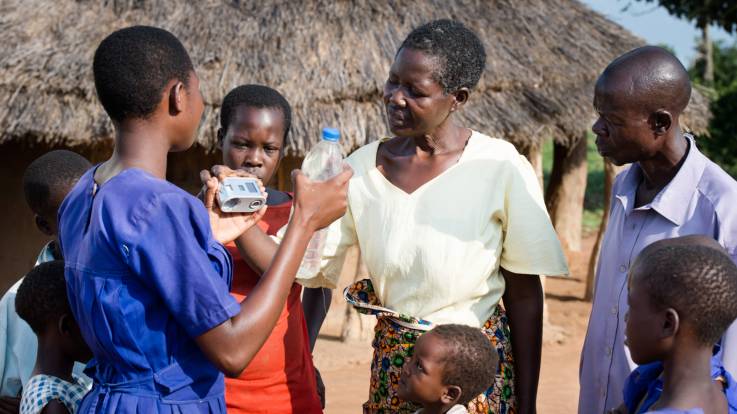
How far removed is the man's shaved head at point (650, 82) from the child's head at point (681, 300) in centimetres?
55

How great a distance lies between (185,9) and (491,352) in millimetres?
5617

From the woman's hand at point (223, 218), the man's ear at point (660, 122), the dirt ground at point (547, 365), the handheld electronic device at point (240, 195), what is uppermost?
the man's ear at point (660, 122)

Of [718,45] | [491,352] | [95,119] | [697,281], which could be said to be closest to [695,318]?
[697,281]

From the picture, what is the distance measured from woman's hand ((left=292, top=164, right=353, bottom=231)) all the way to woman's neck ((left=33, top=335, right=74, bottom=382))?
0.79 m

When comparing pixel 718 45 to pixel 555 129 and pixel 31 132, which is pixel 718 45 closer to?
pixel 555 129

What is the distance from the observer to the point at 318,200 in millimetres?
2031

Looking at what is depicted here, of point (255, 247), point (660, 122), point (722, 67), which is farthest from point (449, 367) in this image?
point (722, 67)

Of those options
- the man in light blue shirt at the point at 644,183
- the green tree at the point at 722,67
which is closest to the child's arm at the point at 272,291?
the man in light blue shirt at the point at 644,183

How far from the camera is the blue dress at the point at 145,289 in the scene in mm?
1743

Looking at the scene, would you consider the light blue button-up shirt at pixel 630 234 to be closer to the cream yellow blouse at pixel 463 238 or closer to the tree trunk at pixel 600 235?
the cream yellow blouse at pixel 463 238

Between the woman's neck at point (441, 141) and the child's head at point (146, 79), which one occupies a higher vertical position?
the child's head at point (146, 79)

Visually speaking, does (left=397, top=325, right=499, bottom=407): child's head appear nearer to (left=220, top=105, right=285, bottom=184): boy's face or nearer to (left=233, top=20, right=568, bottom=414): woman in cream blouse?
(left=233, top=20, right=568, bottom=414): woman in cream blouse

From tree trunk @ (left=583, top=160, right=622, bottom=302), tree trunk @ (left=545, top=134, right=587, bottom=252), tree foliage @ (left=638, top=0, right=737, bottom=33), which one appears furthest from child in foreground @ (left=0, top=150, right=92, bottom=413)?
tree foliage @ (left=638, top=0, right=737, bottom=33)

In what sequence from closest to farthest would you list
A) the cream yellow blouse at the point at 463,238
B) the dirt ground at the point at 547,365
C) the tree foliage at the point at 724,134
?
the cream yellow blouse at the point at 463,238 < the dirt ground at the point at 547,365 < the tree foliage at the point at 724,134
